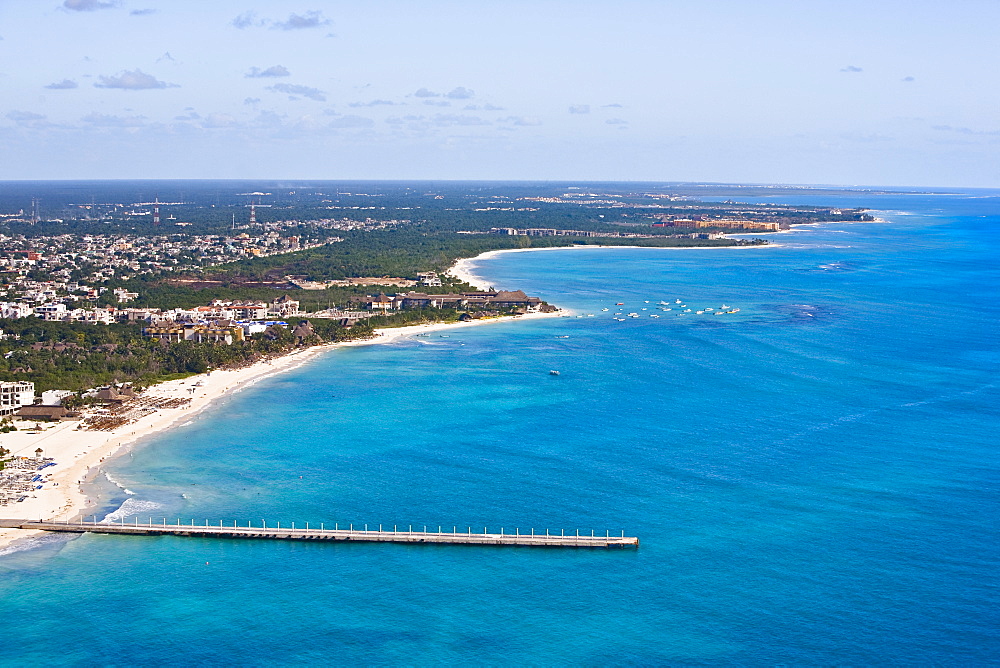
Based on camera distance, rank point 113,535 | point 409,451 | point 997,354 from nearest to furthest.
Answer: point 113,535 → point 409,451 → point 997,354

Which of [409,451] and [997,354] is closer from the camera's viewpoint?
[409,451]

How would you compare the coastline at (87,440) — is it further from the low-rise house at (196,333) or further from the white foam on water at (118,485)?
the low-rise house at (196,333)

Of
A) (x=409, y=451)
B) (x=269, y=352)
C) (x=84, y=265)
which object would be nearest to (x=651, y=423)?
(x=409, y=451)

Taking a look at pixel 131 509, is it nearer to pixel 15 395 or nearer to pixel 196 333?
pixel 15 395

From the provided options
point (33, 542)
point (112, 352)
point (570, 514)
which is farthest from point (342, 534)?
point (112, 352)

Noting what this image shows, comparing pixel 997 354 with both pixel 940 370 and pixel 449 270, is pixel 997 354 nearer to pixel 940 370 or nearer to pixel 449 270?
pixel 940 370

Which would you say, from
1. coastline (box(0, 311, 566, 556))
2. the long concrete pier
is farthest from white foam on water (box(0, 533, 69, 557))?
the long concrete pier

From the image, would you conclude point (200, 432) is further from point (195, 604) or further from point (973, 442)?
point (973, 442)

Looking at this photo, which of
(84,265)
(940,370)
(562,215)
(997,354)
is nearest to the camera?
(940,370)
